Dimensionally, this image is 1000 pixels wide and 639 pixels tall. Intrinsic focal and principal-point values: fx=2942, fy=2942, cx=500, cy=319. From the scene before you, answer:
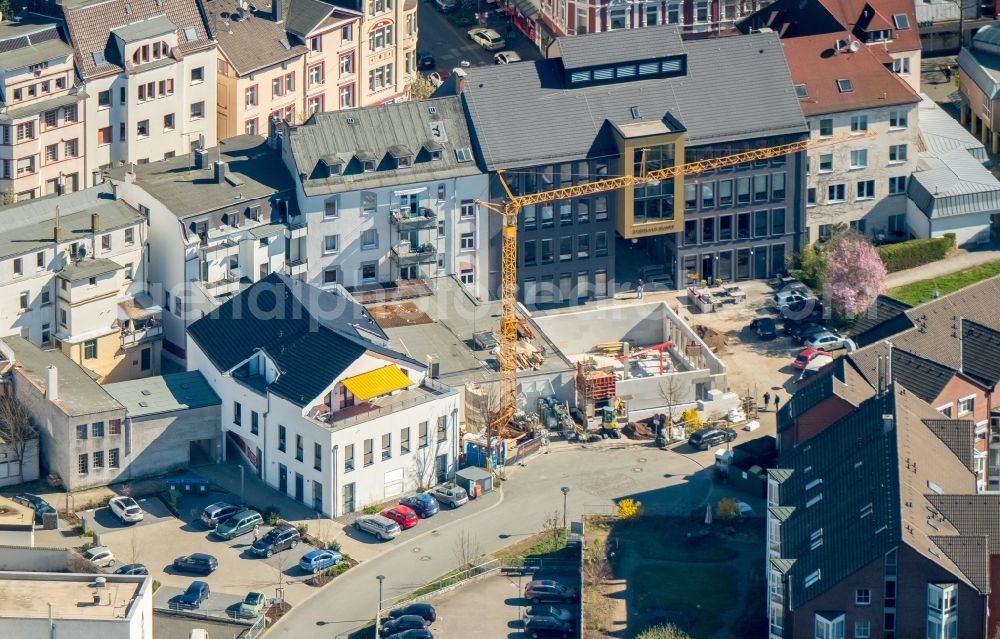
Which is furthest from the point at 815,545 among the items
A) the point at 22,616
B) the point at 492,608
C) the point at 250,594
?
the point at 22,616

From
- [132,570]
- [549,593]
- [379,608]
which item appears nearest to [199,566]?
[132,570]

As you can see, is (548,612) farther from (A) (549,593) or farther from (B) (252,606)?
(B) (252,606)

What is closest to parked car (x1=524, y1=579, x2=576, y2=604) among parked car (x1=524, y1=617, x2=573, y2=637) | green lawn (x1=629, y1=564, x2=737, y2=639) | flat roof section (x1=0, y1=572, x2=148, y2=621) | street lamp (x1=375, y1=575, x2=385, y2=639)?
parked car (x1=524, y1=617, x2=573, y2=637)

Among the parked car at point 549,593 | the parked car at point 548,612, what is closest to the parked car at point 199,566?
the parked car at point 549,593

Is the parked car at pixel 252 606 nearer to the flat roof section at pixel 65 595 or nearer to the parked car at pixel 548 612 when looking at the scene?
the flat roof section at pixel 65 595

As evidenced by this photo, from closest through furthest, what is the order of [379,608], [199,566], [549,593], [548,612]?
[548,612] < [379,608] < [549,593] < [199,566]

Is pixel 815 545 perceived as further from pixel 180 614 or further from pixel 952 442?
pixel 180 614
